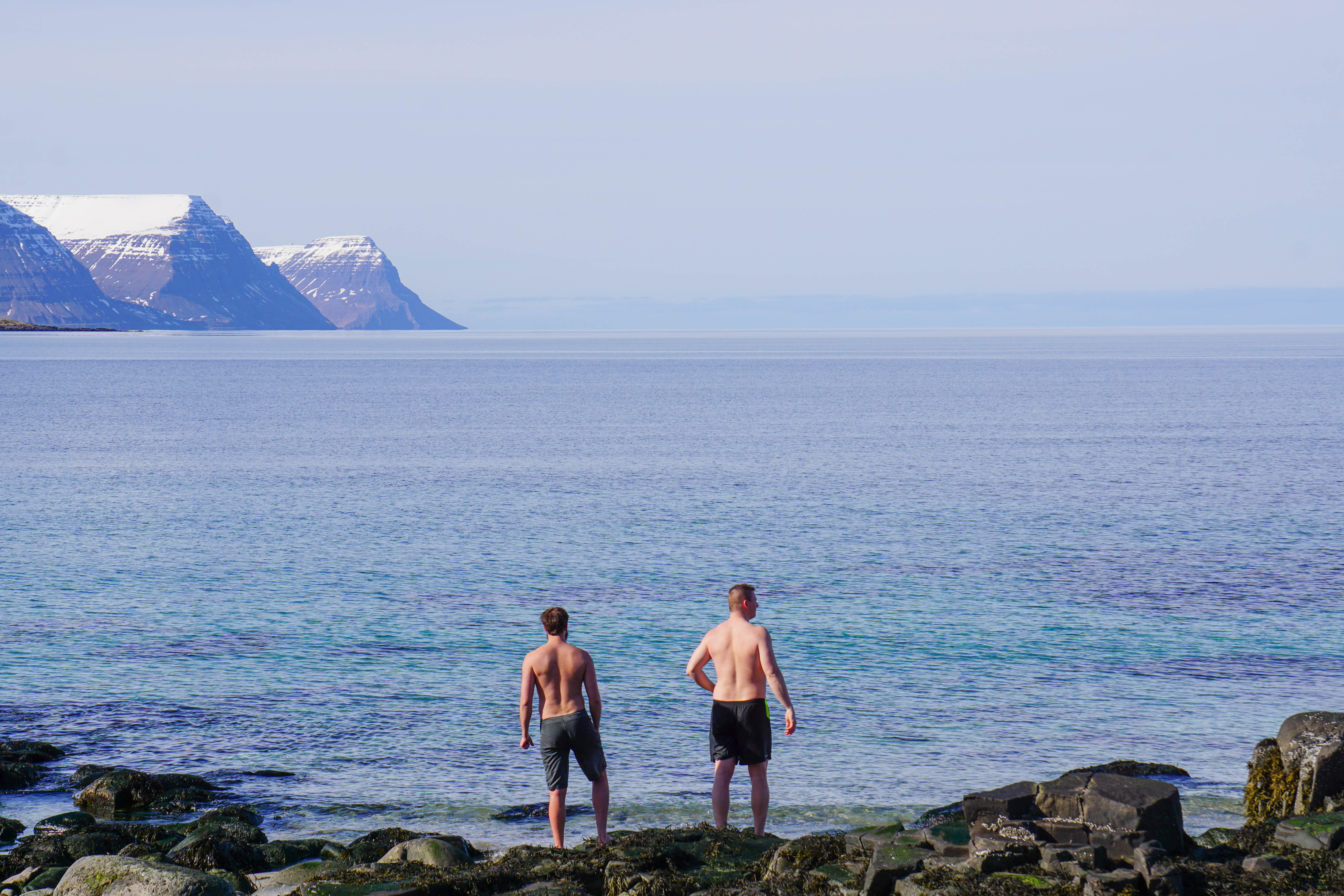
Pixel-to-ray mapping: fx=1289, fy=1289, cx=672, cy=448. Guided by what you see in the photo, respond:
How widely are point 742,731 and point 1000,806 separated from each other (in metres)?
2.56

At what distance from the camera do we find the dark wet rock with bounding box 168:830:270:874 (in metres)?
13.5

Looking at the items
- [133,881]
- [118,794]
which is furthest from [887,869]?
[118,794]

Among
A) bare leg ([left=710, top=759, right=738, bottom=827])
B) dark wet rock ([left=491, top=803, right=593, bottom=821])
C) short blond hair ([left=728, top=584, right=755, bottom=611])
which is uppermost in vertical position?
short blond hair ([left=728, top=584, right=755, bottom=611])

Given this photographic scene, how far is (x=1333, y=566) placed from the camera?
32719 millimetres

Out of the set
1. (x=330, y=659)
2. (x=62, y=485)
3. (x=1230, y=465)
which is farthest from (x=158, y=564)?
(x=1230, y=465)

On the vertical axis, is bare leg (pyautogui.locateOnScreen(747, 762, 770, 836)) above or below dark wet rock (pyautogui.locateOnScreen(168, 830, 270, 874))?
above

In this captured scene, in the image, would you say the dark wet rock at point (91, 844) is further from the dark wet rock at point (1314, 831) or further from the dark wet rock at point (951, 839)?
the dark wet rock at point (1314, 831)

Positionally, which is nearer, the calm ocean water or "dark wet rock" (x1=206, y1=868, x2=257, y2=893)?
"dark wet rock" (x1=206, y1=868, x2=257, y2=893)

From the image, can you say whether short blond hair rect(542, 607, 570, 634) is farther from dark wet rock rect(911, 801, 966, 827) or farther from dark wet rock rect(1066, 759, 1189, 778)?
dark wet rock rect(1066, 759, 1189, 778)

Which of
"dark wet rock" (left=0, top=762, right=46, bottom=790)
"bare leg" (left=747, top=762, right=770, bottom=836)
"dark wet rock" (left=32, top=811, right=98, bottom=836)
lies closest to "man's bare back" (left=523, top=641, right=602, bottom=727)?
"bare leg" (left=747, top=762, right=770, bottom=836)

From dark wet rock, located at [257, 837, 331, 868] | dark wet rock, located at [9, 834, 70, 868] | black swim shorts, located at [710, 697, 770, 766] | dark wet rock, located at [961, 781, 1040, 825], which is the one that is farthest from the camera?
dark wet rock, located at [257, 837, 331, 868]

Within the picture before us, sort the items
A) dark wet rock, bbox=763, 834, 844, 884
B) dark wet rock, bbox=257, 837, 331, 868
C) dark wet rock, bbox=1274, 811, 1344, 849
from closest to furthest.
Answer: dark wet rock, bbox=763, 834, 844, 884 < dark wet rock, bbox=1274, 811, 1344, 849 < dark wet rock, bbox=257, 837, 331, 868

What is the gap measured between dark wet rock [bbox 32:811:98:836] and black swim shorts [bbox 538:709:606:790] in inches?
235

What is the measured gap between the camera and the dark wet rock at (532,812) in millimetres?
15891
